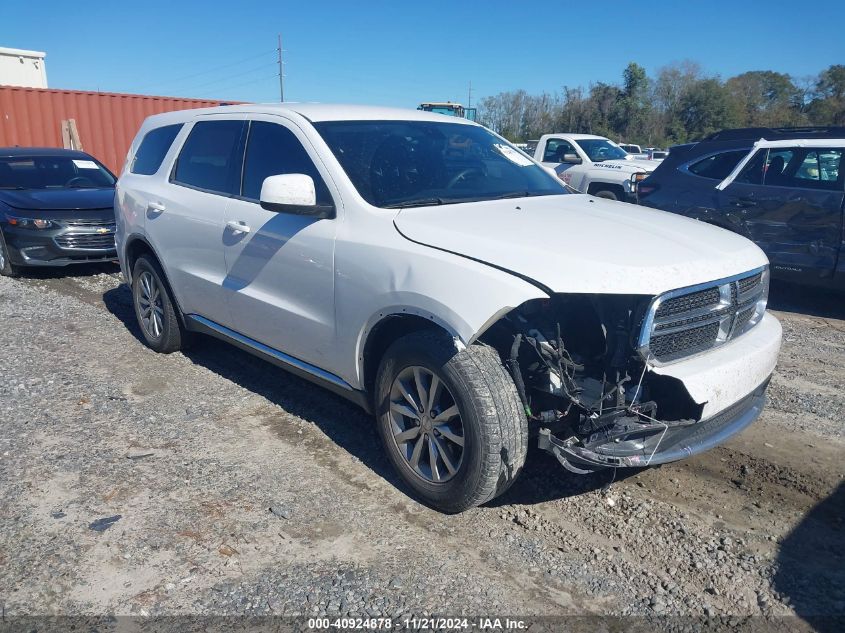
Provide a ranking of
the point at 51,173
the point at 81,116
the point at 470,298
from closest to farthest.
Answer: the point at 470,298 < the point at 51,173 < the point at 81,116

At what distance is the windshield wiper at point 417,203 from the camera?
3594 millimetres

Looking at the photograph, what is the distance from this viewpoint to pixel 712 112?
40.8 meters

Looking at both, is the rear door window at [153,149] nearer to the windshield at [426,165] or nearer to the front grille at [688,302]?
the windshield at [426,165]

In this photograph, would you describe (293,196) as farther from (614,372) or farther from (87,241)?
(87,241)

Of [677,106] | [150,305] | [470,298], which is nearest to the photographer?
[470,298]

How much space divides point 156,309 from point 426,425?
128 inches

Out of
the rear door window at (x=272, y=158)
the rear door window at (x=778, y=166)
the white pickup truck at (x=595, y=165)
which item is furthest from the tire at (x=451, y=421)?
the white pickup truck at (x=595, y=165)

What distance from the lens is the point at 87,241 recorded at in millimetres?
8570

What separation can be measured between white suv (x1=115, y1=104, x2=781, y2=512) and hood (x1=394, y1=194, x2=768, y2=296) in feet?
0.03

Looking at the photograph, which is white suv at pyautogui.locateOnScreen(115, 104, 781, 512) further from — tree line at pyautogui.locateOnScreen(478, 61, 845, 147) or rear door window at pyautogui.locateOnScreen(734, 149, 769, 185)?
tree line at pyautogui.locateOnScreen(478, 61, 845, 147)

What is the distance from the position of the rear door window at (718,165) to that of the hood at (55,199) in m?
7.21

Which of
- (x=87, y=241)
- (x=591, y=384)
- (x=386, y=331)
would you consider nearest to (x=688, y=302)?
(x=591, y=384)

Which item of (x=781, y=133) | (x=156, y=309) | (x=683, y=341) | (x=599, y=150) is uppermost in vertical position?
(x=781, y=133)

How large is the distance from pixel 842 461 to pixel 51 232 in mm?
8508
